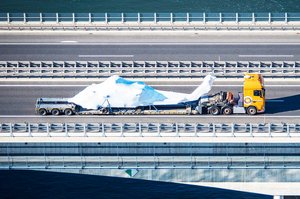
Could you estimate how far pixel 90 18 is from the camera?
265 ft

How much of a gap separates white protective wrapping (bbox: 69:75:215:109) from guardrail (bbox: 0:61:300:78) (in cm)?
616

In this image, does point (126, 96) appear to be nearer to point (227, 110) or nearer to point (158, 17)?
point (227, 110)

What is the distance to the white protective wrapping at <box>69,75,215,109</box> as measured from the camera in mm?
62844

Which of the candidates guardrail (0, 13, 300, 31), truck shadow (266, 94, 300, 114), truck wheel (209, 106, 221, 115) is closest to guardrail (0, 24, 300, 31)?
guardrail (0, 13, 300, 31)

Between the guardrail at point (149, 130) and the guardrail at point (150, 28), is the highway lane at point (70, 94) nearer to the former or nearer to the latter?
the guardrail at point (149, 130)

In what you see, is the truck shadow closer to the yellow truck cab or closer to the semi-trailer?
the yellow truck cab

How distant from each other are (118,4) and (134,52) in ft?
102

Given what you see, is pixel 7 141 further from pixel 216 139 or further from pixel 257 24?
pixel 257 24

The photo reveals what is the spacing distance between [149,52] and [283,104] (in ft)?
49.6

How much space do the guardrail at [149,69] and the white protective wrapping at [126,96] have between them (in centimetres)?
616

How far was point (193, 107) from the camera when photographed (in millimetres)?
63812

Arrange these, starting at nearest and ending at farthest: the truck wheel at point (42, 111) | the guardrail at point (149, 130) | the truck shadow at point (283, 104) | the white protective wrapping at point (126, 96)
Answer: the guardrail at point (149, 130)
the white protective wrapping at point (126, 96)
the truck wheel at point (42, 111)
the truck shadow at point (283, 104)

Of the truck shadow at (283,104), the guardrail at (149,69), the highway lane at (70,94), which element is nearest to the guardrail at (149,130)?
the highway lane at (70,94)

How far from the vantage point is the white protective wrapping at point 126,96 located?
2474 inches
